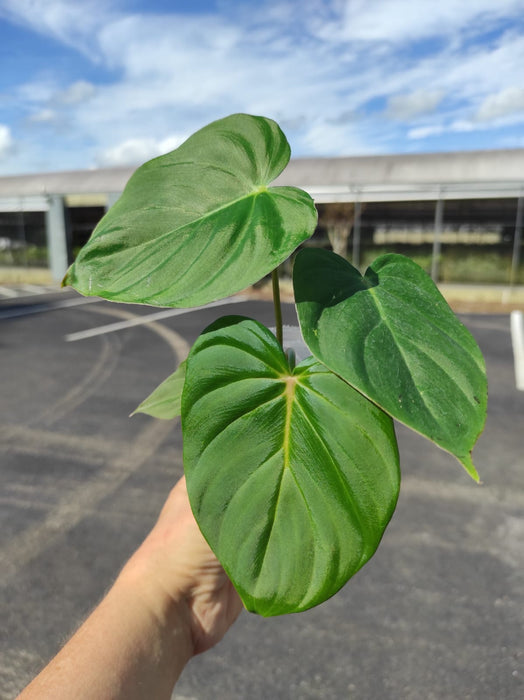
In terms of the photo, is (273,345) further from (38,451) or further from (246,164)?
(38,451)

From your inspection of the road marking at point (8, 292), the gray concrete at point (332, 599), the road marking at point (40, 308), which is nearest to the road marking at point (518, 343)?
the gray concrete at point (332, 599)

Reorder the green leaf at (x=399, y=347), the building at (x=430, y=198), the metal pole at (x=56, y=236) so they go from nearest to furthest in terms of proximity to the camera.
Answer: the green leaf at (x=399, y=347) < the building at (x=430, y=198) < the metal pole at (x=56, y=236)

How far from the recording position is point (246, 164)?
2.30 feet

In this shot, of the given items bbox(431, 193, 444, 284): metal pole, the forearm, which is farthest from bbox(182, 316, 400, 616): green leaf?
bbox(431, 193, 444, 284): metal pole

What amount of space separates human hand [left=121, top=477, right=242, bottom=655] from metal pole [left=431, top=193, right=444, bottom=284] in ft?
40.5

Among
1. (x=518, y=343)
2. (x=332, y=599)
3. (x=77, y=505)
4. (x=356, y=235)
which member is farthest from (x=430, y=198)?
(x=332, y=599)

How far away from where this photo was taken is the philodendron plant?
0.53 meters

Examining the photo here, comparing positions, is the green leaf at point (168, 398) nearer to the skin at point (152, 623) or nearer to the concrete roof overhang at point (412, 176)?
the skin at point (152, 623)

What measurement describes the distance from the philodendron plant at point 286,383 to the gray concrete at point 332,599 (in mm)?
2226

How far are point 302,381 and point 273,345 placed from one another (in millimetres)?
59

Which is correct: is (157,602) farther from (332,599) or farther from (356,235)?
(356,235)

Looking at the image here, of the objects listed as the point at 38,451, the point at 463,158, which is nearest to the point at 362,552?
the point at 38,451

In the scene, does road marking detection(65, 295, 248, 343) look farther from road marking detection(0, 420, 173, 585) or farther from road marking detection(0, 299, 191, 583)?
road marking detection(0, 420, 173, 585)

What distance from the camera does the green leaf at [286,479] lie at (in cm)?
55
